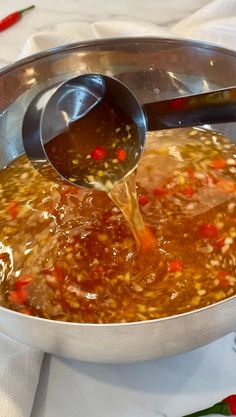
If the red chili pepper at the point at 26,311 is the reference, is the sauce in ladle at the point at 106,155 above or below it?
above

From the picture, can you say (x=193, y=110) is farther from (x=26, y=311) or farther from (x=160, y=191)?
(x=26, y=311)

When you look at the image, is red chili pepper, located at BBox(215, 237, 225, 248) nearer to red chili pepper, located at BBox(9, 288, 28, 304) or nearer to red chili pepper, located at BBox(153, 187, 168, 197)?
red chili pepper, located at BBox(153, 187, 168, 197)

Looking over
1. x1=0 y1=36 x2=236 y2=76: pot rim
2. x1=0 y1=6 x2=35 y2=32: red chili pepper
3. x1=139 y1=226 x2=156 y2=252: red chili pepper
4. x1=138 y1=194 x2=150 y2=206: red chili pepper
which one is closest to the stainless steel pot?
x1=0 y1=36 x2=236 y2=76: pot rim

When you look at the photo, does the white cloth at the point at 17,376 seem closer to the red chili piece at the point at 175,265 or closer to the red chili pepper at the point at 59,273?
the red chili pepper at the point at 59,273

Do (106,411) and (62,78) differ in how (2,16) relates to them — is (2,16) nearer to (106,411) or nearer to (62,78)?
(62,78)

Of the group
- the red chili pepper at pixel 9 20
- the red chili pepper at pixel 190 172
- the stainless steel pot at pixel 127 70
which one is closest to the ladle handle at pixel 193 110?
the red chili pepper at pixel 190 172
